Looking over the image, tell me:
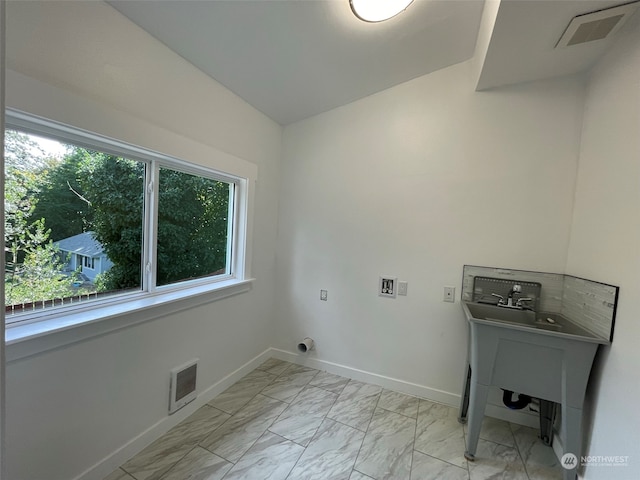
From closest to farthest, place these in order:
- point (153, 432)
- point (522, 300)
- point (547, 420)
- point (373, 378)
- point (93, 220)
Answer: point (93, 220) → point (153, 432) → point (547, 420) → point (522, 300) → point (373, 378)

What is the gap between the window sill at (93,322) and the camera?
1.03 metres

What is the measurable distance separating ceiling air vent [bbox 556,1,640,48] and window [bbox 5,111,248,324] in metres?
2.13

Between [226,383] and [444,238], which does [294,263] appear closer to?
[226,383]

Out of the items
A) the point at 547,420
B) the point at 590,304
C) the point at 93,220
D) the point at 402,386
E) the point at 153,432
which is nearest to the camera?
the point at 93,220

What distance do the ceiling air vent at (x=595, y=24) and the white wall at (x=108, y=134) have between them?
6.54 feet

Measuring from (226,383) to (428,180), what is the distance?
7.41ft

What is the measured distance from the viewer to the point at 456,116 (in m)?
1.97

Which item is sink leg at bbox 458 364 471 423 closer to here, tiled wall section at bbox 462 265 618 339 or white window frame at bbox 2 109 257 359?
tiled wall section at bbox 462 265 618 339

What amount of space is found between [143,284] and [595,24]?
2748 mm

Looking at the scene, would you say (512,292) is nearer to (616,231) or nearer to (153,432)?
(616,231)

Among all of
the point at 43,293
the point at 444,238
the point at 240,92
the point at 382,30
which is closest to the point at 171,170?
the point at 240,92

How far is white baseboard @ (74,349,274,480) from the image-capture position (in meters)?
1.32

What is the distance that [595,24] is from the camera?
1.26 metres

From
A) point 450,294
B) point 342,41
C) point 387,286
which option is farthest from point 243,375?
point 342,41
